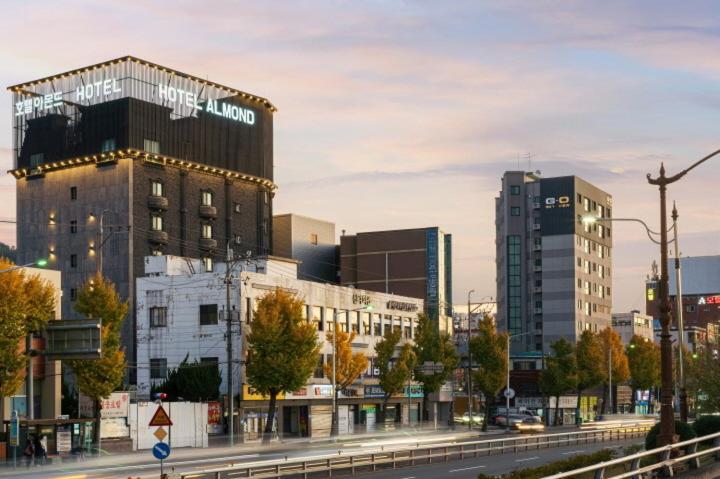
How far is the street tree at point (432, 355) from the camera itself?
105812 mm

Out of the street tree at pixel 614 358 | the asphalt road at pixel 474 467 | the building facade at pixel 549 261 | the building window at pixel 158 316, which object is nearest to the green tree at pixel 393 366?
the building window at pixel 158 316

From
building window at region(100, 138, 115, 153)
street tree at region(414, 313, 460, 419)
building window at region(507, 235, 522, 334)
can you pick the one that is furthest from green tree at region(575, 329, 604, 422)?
building window at region(100, 138, 115, 153)

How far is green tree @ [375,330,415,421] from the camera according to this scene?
334ft

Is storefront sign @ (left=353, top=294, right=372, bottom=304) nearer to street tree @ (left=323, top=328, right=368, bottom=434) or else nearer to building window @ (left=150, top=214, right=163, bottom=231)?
street tree @ (left=323, top=328, right=368, bottom=434)

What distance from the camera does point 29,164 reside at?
13350cm

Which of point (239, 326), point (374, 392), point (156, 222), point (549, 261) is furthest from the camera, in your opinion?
point (549, 261)

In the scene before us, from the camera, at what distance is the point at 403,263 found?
16650 cm

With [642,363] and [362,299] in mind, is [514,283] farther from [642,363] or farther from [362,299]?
[362,299]

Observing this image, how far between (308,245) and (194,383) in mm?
88117

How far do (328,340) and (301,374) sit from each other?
12699 mm

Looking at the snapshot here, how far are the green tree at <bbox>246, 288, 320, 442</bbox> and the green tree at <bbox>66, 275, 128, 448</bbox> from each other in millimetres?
14077

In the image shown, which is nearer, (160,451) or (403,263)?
(160,451)

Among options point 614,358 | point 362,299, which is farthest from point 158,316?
point 614,358

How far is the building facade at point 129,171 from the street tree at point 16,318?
166 feet
